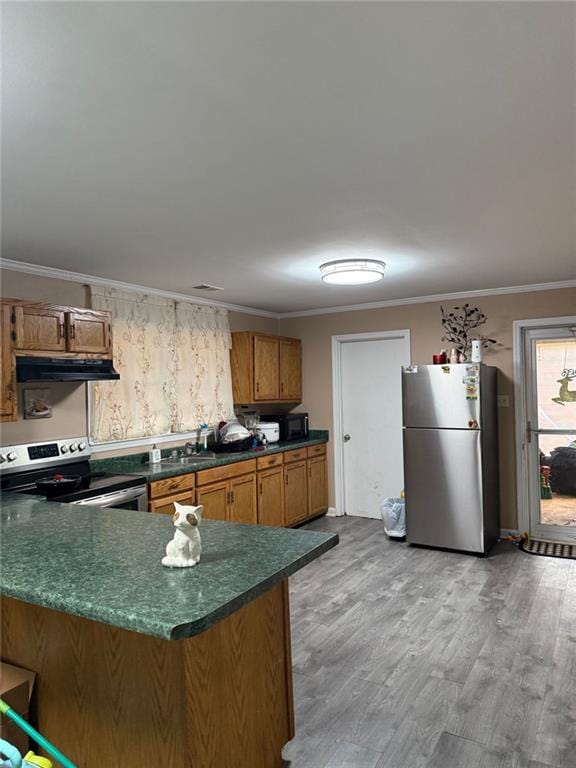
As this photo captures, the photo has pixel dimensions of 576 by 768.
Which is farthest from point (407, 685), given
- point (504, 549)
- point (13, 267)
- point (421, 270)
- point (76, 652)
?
point (13, 267)

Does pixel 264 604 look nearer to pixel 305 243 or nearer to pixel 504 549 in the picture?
pixel 305 243

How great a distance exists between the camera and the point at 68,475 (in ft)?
11.5

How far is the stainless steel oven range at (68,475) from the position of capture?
10.0 feet

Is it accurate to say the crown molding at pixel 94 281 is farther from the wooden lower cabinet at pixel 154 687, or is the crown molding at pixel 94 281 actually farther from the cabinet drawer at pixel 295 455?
the wooden lower cabinet at pixel 154 687

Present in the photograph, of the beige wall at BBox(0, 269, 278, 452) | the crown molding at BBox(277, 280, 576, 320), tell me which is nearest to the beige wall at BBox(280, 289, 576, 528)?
the crown molding at BBox(277, 280, 576, 320)

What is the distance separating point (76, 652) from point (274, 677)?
71 centimetres

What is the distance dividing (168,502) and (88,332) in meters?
1.31

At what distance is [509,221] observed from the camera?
2.76 m

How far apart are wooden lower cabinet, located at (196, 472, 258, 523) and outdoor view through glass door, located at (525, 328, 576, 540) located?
8.46ft

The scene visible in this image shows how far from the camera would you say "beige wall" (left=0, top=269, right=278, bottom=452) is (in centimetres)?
331

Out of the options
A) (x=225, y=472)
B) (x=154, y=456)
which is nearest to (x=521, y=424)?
(x=225, y=472)

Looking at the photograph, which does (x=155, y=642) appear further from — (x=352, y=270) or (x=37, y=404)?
(x=352, y=270)

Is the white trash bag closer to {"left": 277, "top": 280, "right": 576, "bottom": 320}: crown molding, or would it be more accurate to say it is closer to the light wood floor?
the light wood floor

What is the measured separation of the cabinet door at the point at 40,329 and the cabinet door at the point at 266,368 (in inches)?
89.5
